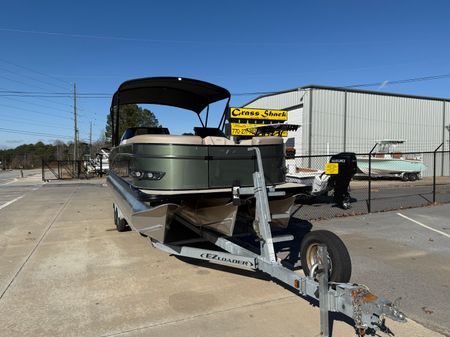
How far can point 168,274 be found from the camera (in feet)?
16.4

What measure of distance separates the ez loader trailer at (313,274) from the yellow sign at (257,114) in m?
18.2

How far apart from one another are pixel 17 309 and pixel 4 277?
1.26 m

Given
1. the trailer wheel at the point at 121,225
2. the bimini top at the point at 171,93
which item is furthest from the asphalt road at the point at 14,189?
the bimini top at the point at 171,93

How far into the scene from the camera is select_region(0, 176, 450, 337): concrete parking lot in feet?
11.5

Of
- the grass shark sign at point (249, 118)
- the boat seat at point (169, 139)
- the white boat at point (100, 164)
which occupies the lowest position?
the white boat at point (100, 164)

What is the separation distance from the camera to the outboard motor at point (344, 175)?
10.4 metres

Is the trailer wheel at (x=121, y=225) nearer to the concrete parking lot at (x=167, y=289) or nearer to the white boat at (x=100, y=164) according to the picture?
the concrete parking lot at (x=167, y=289)

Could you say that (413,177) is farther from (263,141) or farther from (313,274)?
(313,274)

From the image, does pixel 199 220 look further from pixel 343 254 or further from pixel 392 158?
pixel 392 158

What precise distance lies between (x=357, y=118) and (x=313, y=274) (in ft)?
81.3

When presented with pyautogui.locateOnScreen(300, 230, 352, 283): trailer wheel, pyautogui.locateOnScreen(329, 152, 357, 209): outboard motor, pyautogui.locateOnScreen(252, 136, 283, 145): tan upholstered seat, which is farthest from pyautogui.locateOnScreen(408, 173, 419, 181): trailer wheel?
pyautogui.locateOnScreen(300, 230, 352, 283): trailer wheel

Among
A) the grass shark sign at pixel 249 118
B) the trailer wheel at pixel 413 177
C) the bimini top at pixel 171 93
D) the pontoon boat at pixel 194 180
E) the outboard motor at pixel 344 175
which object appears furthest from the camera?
the trailer wheel at pixel 413 177

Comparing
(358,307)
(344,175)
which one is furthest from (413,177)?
(358,307)

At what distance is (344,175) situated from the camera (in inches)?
413
